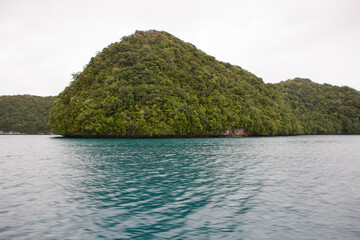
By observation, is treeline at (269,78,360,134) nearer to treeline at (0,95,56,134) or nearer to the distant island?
the distant island

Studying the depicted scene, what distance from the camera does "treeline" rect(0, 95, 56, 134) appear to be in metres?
179

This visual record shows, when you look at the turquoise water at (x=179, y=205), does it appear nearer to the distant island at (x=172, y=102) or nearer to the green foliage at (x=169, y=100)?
the distant island at (x=172, y=102)

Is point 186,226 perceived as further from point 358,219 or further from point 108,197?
point 358,219

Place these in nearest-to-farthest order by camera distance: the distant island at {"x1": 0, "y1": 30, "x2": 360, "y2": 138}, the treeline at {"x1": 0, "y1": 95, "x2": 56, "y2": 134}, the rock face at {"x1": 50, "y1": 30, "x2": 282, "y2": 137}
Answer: the rock face at {"x1": 50, "y1": 30, "x2": 282, "y2": 137}
the distant island at {"x1": 0, "y1": 30, "x2": 360, "y2": 138}
the treeline at {"x1": 0, "y1": 95, "x2": 56, "y2": 134}

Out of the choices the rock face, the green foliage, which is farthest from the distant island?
the rock face

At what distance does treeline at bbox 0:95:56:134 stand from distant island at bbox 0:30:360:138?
1.38m

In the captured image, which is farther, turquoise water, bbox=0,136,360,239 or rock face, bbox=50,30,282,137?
rock face, bbox=50,30,282,137

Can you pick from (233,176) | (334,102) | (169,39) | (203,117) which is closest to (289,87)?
(334,102)

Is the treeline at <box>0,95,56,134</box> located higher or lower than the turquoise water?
higher

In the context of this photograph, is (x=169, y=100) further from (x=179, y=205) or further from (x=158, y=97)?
(x=179, y=205)

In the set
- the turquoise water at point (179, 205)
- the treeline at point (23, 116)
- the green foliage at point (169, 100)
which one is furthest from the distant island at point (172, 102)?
the turquoise water at point (179, 205)

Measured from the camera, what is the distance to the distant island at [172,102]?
10650 cm

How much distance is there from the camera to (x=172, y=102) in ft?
373

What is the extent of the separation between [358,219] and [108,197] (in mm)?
12559
